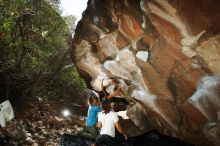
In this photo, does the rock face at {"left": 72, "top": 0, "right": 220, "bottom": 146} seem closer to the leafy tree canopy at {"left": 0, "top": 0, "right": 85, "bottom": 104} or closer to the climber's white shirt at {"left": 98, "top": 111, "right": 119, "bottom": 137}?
the climber's white shirt at {"left": 98, "top": 111, "right": 119, "bottom": 137}

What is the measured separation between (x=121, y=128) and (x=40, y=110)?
6.93m

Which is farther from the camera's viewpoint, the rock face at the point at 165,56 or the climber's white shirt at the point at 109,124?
the climber's white shirt at the point at 109,124

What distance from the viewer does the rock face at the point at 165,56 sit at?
6.29 metres

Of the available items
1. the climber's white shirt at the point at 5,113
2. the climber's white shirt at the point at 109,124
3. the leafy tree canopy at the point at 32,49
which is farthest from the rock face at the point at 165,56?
the leafy tree canopy at the point at 32,49

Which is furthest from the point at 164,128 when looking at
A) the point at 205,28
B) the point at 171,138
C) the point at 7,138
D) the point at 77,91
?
the point at 77,91

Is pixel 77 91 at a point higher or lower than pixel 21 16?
lower

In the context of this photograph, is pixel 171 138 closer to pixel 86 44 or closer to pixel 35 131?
pixel 86 44

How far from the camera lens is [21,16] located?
1488cm

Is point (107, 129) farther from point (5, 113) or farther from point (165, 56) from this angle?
point (5, 113)

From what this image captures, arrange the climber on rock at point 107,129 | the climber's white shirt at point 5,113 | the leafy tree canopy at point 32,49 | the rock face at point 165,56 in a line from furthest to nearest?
the leafy tree canopy at point 32,49 → the climber's white shirt at point 5,113 → the climber on rock at point 107,129 → the rock face at point 165,56

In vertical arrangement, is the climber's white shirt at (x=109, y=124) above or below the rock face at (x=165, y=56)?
below

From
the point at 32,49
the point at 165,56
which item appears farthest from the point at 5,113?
the point at 165,56

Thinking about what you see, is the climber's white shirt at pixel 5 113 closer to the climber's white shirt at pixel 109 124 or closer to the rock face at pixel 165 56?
the rock face at pixel 165 56

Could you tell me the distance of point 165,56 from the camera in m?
7.34
